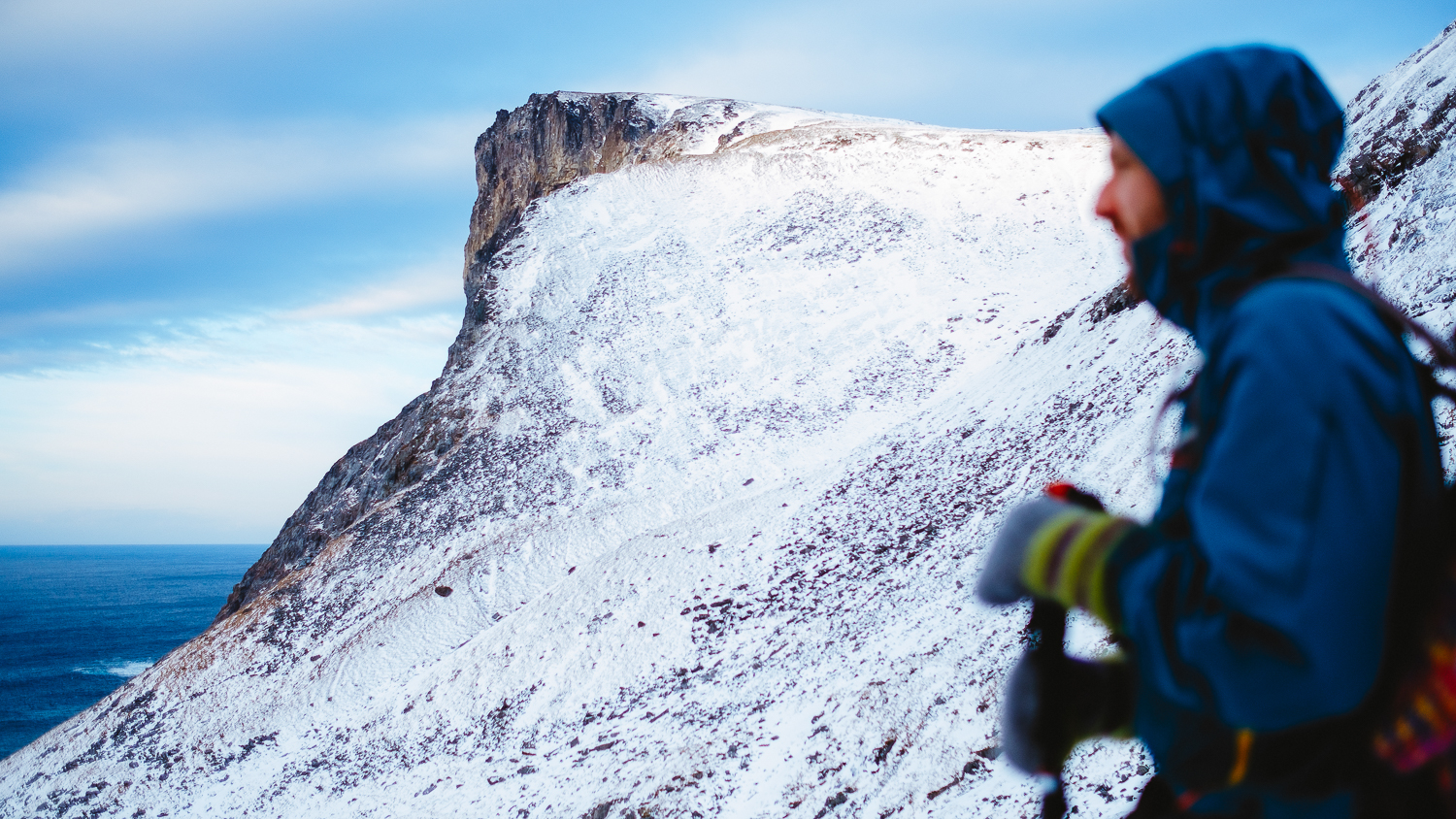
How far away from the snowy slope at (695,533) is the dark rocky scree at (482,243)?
0.29m

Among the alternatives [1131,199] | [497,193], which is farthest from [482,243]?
[1131,199]

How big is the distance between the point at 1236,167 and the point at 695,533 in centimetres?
1641

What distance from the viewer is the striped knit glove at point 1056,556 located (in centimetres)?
127

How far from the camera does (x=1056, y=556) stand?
4.34ft

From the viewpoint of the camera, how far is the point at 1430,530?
1.08 meters

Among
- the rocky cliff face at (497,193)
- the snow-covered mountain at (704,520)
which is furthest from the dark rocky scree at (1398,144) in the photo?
the rocky cliff face at (497,193)

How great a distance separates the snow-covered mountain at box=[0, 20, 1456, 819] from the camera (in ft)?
32.0

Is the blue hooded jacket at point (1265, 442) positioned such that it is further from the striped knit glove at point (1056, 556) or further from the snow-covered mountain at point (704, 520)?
the snow-covered mountain at point (704, 520)

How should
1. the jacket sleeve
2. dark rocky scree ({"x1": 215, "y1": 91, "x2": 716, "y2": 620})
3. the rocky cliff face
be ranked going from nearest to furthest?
the jacket sleeve
dark rocky scree ({"x1": 215, "y1": 91, "x2": 716, "y2": 620})
the rocky cliff face

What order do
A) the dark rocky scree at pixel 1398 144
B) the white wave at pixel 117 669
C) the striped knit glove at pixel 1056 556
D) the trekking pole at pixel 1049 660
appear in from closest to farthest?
the striped knit glove at pixel 1056 556 < the trekking pole at pixel 1049 660 < the dark rocky scree at pixel 1398 144 < the white wave at pixel 117 669

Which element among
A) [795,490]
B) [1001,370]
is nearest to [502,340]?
[795,490]

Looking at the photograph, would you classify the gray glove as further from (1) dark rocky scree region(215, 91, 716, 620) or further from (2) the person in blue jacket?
(1) dark rocky scree region(215, 91, 716, 620)

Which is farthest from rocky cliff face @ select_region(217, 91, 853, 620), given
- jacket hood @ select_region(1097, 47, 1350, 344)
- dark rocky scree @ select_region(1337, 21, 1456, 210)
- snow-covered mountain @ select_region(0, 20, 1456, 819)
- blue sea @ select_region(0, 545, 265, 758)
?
blue sea @ select_region(0, 545, 265, 758)

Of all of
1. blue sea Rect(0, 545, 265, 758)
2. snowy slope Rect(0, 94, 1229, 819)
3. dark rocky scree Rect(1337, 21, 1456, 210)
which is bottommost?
blue sea Rect(0, 545, 265, 758)
